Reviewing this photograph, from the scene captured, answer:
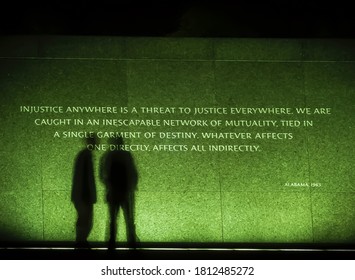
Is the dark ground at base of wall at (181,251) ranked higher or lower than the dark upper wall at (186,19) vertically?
lower

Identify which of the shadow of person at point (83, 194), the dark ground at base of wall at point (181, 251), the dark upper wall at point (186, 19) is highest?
the dark upper wall at point (186, 19)

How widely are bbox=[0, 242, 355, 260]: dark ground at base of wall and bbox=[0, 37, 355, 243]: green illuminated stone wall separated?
4.5 inches

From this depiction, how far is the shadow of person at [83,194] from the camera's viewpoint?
27.7 feet

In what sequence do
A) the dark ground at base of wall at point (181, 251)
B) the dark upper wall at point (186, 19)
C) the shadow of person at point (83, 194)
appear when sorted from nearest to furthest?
the dark ground at base of wall at point (181, 251)
the shadow of person at point (83, 194)
the dark upper wall at point (186, 19)

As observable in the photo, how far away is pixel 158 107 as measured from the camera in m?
8.72

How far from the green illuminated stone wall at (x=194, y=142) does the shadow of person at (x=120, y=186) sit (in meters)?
0.11

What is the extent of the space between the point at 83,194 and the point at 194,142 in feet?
6.36

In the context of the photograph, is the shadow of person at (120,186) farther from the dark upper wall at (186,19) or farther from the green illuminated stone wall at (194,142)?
the dark upper wall at (186,19)

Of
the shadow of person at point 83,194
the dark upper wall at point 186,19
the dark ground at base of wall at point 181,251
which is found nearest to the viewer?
the dark ground at base of wall at point 181,251

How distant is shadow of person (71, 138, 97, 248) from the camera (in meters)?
8.45

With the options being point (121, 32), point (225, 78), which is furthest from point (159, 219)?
point (121, 32)

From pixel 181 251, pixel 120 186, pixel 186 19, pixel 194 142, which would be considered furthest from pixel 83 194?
pixel 186 19

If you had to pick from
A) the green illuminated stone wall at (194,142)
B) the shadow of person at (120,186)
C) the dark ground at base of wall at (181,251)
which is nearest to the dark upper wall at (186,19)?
the green illuminated stone wall at (194,142)
